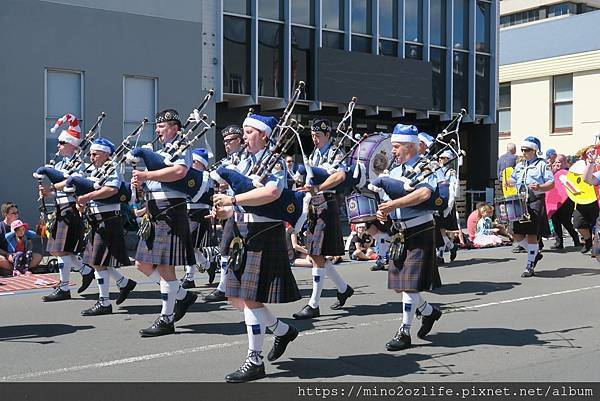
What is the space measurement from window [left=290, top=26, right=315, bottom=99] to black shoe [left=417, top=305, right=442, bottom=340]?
513 inches

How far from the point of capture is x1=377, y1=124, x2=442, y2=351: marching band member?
19.5 feet

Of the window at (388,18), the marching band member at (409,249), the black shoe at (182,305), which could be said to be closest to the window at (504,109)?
the window at (388,18)

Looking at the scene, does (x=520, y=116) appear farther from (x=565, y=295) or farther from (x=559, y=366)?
(x=559, y=366)

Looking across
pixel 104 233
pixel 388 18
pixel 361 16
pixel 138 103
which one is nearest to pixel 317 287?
pixel 104 233

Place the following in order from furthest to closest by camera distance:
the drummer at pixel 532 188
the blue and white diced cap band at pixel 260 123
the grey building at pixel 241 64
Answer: the grey building at pixel 241 64 → the drummer at pixel 532 188 → the blue and white diced cap band at pixel 260 123

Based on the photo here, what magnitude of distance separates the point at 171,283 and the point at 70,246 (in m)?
2.20

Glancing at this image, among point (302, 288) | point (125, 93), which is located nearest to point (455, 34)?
point (125, 93)

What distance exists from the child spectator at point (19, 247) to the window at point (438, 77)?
14026 mm

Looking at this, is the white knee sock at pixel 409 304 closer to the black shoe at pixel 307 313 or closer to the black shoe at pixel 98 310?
the black shoe at pixel 307 313

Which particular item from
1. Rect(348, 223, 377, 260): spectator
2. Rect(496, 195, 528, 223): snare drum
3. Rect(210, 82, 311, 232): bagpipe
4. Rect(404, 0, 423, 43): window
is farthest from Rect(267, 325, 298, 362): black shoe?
Rect(404, 0, 423, 43): window

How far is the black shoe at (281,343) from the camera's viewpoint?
18.0ft

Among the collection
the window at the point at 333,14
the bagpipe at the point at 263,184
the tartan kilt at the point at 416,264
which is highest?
the window at the point at 333,14

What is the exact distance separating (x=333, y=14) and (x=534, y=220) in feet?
36.6

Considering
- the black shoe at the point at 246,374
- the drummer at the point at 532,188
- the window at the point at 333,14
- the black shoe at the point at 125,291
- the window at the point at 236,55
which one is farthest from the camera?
the window at the point at 333,14
